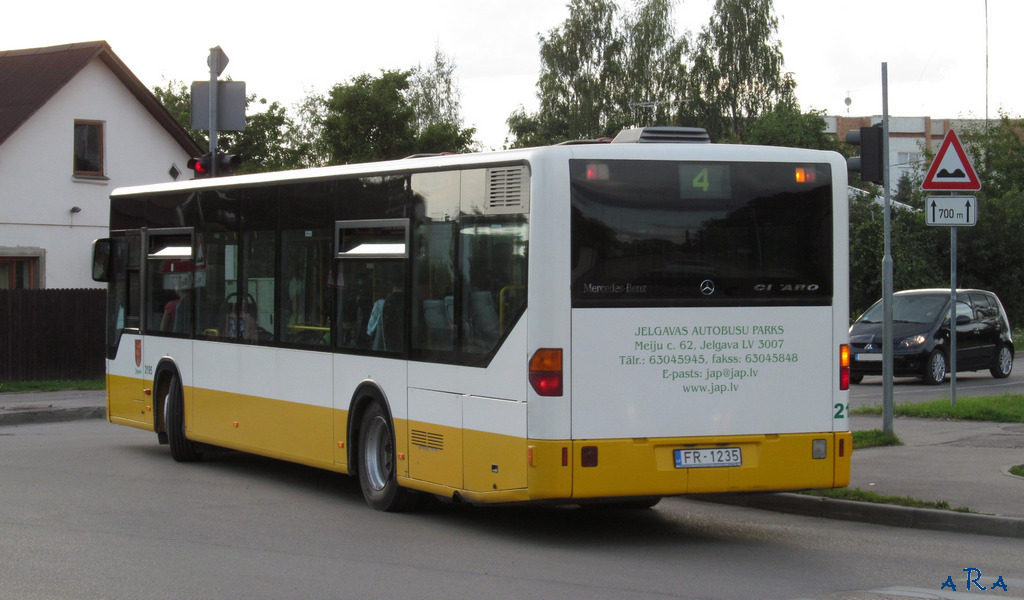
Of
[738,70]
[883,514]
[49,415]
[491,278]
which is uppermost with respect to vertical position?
[738,70]

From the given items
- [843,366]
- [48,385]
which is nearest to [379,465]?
[843,366]

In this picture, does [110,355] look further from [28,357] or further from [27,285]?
[27,285]

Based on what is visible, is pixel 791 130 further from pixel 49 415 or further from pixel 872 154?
pixel 872 154

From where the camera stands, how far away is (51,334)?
27078 mm

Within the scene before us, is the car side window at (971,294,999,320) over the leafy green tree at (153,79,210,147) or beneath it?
beneath

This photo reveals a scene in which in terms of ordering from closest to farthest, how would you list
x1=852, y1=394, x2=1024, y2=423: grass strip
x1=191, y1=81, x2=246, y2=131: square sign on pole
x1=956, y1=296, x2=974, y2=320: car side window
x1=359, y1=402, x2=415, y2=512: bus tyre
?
x1=359, y1=402, x2=415, y2=512: bus tyre → x1=852, y1=394, x2=1024, y2=423: grass strip → x1=191, y1=81, x2=246, y2=131: square sign on pole → x1=956, y1=296, x2=974, y2=320: car side window

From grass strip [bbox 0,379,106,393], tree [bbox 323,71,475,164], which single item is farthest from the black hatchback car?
tree [bbox 323,71,475,164]

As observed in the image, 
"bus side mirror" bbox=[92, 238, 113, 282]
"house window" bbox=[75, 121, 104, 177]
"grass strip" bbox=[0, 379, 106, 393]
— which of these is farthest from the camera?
"house window" bbox=[75, 121, 104, 177]

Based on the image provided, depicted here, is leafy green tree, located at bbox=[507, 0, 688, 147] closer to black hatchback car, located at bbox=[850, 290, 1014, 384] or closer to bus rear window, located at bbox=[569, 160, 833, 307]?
black hatchback car, located at bbox=[850, 290, 1014, 384]

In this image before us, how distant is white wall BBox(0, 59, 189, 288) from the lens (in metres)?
31.7

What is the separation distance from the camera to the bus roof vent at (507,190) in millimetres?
9180

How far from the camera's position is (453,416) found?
9789 millimetres

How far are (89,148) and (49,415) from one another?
1464 centimetres

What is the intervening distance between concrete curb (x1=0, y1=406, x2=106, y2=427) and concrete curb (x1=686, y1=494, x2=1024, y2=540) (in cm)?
1191
